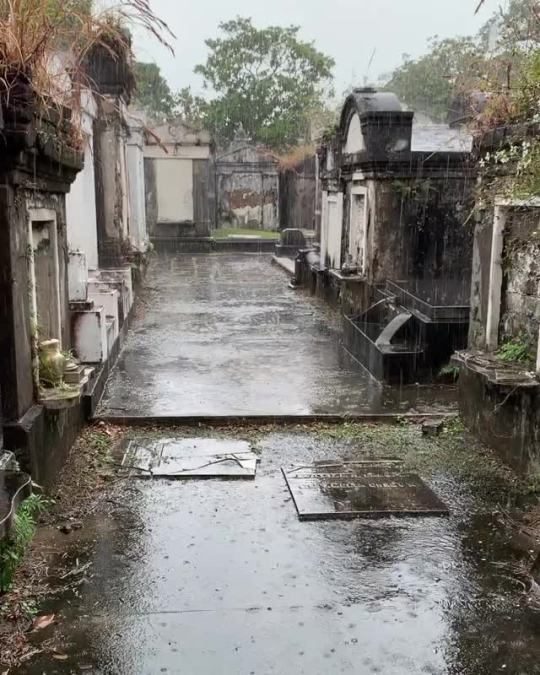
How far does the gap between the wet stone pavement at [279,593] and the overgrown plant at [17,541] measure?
0.23 metres

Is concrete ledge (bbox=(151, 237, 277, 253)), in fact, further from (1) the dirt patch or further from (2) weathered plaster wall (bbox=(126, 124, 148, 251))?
(1) the dirt patch

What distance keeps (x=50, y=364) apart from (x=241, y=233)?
2376 cm

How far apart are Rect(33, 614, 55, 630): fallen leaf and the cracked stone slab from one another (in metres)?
1.95

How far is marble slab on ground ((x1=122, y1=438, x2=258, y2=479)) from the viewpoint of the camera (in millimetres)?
6246

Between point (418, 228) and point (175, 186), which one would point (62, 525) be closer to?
point (418, 228)

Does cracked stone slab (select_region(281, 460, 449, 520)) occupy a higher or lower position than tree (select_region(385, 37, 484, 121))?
lower

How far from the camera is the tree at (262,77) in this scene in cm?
3584

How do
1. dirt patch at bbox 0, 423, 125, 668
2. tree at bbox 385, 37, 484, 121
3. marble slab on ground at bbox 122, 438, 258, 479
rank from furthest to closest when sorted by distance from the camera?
1. tree at bbox 385, 37, 484, 121
2. marble slab on ground at bbox 122, 438, 258, 479
3. dirt patch at bbox 0, 423, 125, 668

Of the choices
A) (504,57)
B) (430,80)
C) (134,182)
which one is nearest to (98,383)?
(504,57)

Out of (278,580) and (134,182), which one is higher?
(134,182)

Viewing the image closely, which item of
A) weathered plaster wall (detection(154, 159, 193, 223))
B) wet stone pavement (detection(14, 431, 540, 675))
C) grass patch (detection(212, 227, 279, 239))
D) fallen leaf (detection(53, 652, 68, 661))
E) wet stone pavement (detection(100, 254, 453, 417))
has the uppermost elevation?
weathered plaster wall (detection(154, 159, 193, 223))

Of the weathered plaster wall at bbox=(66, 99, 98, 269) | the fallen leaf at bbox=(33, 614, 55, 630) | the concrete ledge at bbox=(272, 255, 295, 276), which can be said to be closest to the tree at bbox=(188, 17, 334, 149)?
the concrete ledge at bbox=(272, 255, 295, 276)

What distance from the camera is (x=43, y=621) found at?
4059 mm

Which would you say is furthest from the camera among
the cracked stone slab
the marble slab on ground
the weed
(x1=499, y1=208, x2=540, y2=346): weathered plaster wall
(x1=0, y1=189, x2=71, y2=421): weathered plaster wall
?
the weed
